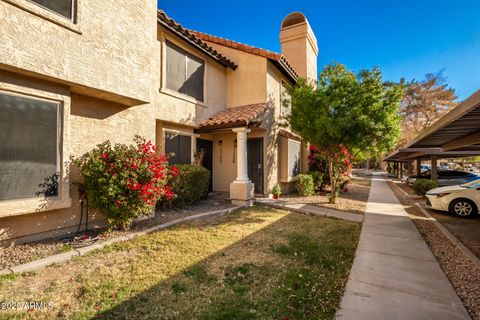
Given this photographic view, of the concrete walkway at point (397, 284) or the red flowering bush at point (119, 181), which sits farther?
the red flowering bush at point (119, 181)

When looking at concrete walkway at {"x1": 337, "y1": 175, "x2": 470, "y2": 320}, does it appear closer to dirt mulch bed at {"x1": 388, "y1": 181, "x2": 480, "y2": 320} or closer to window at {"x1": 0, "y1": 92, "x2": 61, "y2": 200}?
dirt mulch bed at {"x1": 388, "y1": 181, "x2": 480, "y2": 320}

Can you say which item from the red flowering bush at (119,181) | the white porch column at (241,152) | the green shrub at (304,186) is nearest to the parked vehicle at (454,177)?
the green shrub at (304,186)

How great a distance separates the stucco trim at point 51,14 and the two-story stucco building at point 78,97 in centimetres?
2

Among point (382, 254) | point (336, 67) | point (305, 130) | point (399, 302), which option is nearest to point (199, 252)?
point (399, 302)

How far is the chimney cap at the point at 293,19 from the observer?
15.3 metres

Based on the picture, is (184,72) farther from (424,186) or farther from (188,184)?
(424,186)

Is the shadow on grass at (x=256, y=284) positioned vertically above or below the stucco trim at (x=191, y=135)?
below

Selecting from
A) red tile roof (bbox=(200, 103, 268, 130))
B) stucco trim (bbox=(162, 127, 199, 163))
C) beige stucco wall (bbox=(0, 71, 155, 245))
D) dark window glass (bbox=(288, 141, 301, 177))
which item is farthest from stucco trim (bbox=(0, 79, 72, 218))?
dark window glass (bbox=(288, 141, 301, 177))

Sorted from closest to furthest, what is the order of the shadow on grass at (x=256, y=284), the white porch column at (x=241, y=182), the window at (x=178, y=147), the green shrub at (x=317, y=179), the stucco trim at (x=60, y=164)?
the shadow on grass at (x=256, y=284)
the stucco trim at (x=60, y=164)
the window at (x=178, y=147)
the white porch column at (x=241, y=182)
the green shrub at (x=317, y=179)

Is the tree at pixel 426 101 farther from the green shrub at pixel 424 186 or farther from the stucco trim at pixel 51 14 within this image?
the stucco trim at pixel 51 14

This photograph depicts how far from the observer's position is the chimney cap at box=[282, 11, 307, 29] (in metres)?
15.3

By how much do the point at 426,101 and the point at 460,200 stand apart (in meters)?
32.9

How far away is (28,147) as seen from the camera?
4.53 meters

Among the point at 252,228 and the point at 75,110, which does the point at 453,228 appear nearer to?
the point at 252,228
